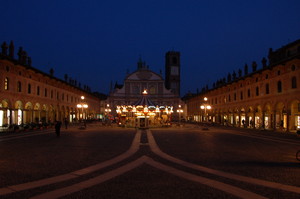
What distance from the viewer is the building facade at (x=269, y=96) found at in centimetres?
3331

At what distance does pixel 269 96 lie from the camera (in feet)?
127

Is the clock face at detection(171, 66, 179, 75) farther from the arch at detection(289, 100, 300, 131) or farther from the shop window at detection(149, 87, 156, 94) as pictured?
the arch at detection(289, 100, 300, 131)

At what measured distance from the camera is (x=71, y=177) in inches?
373

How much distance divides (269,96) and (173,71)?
77.6 metres

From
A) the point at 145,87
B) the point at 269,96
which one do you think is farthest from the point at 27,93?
the point at 145,87

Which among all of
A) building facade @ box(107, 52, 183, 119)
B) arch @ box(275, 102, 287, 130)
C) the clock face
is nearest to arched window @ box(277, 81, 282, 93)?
arch @ box(275, 102, 287, 130)

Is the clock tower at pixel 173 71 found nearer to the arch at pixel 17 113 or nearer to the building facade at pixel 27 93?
the building facade at pixel 27 93

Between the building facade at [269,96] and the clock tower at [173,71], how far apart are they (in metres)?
53.5

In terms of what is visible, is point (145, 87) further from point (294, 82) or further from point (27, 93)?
point (294, 82)

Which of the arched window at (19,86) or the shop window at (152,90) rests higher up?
the shop window at (152,90)

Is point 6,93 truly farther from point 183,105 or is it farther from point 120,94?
point 183,105

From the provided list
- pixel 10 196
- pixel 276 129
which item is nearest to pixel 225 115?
pixel 276 129

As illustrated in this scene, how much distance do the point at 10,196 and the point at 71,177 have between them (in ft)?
7.89

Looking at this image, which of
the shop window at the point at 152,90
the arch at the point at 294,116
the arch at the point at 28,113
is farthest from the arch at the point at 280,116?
the shop window at the point at 152,90
